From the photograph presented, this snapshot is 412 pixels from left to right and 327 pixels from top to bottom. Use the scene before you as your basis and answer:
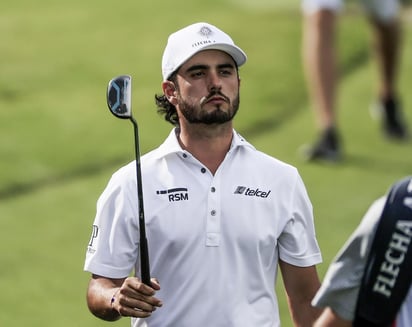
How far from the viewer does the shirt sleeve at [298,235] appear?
5.10m

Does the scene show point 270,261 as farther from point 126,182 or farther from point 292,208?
point 126,182

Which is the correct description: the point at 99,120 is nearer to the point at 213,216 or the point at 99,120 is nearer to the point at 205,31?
the point at 205,31

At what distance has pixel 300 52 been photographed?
1350cm

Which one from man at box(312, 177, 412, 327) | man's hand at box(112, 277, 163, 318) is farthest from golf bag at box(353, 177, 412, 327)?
man's hand at box(112, 277, 163, 318)

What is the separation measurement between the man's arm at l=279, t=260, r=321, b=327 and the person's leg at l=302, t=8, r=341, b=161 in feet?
17.8

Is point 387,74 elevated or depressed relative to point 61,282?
A: elevated

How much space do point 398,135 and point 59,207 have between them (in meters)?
2.94

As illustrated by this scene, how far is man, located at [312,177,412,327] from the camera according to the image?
3621 millimetres

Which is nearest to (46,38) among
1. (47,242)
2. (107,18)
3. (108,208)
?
(107,18)

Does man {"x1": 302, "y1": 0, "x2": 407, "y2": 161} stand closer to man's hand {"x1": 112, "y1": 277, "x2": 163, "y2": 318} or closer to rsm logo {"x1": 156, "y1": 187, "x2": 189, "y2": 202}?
rsm logo {"x1": 156, "y1": 187, "x2": 189, "y2": 202}

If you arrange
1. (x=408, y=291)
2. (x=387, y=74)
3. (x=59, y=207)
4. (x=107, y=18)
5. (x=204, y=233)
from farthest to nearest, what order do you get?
(x=107, y=18), (x=387, y=74), (x=59, y=207), (x=204, y=233), (x=408, y=291)

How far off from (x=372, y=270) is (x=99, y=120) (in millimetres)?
8229

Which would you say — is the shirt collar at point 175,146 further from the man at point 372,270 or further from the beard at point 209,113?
the man at point 372,270

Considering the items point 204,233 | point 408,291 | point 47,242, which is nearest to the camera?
point 408,291
